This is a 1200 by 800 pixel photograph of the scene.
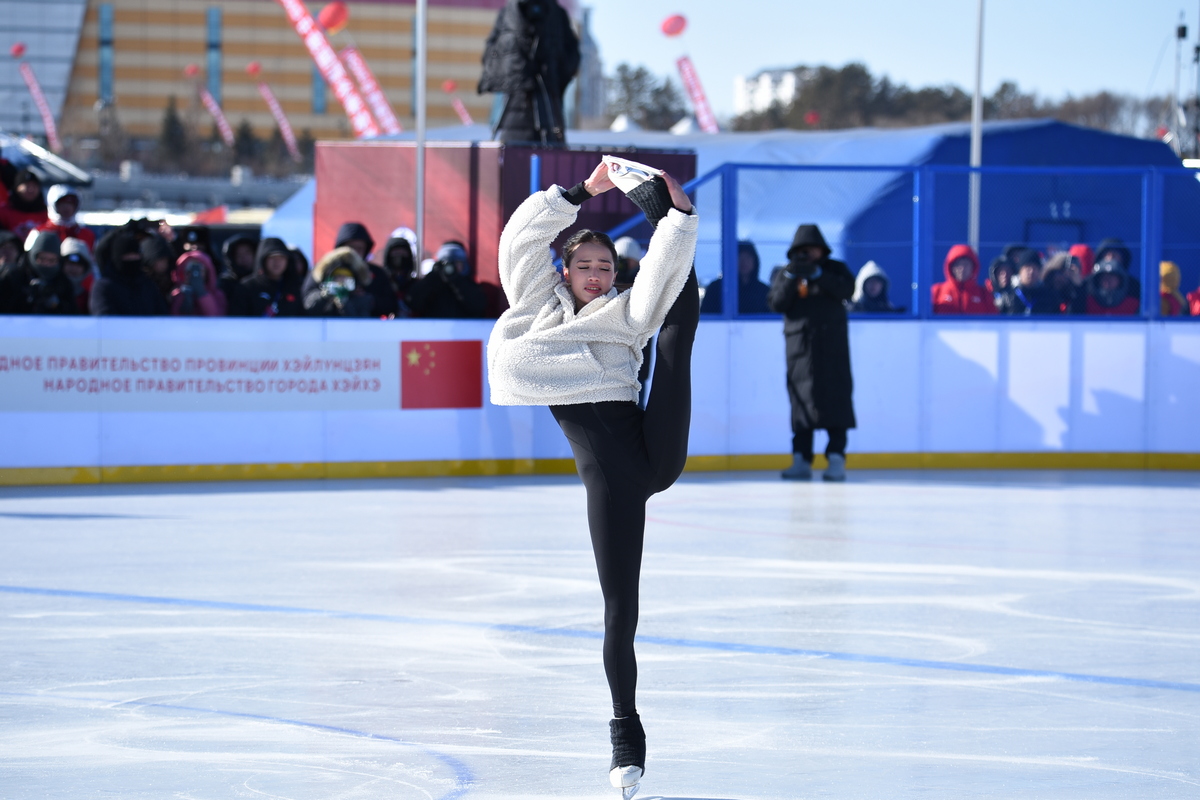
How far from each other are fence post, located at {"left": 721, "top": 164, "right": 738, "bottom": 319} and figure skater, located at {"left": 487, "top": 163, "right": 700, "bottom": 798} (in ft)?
26.8

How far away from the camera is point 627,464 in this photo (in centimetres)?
372

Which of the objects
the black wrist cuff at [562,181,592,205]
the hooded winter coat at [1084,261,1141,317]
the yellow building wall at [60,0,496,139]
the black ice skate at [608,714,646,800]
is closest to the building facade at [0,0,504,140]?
the yellow building wall at [60,0,496,139]

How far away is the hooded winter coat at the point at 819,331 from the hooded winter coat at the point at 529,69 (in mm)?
3177

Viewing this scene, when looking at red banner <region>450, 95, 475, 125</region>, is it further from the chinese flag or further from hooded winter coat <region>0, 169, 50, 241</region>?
the chinese flag

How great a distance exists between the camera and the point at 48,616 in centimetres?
596

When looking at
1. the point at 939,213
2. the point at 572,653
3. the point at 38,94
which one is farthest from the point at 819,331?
the point at 38,94

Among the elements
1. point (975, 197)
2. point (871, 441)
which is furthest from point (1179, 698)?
point (975, 197)

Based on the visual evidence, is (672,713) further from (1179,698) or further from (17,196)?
(17,196)

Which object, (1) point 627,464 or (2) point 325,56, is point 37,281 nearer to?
(1) point 627,464

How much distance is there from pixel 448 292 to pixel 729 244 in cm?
218

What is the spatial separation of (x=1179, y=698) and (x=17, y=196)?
9738 mm

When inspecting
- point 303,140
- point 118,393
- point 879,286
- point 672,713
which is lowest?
point 672,713

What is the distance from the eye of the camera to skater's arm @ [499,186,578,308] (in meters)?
3.79

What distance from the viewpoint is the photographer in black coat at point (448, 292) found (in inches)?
455
